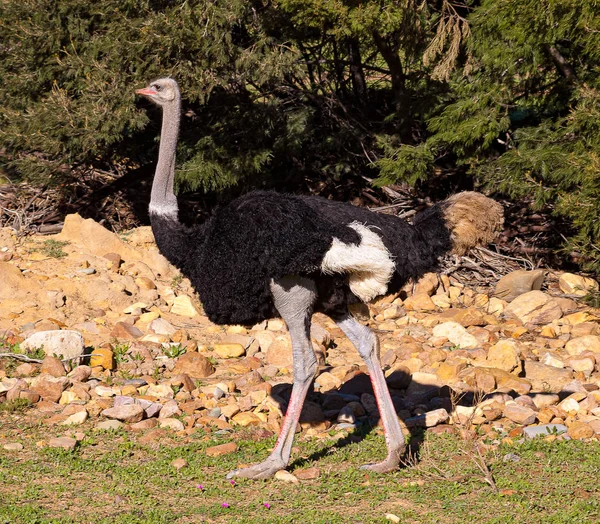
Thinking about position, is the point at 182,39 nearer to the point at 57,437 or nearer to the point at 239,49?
the point at 239,49

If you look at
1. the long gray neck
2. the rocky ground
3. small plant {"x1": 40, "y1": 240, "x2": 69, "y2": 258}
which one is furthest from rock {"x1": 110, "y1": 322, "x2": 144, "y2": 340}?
the long gray neck

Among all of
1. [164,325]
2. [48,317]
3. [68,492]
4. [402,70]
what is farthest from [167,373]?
[402,70]

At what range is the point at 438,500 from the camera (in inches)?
192

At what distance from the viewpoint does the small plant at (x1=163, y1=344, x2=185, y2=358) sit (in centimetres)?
735

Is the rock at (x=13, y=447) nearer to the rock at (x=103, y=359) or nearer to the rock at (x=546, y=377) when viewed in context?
the rock at (x=103, y=359)

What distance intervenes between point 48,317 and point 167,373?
1429 millimetres

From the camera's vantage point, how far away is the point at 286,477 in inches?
202

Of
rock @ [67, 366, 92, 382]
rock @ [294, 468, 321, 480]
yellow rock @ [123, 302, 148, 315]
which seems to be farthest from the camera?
yellow rock @ [123, 302, 148, 315]

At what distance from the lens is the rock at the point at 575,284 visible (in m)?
9.17

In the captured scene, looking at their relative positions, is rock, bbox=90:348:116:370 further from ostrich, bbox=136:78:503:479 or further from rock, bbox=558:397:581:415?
rock, bbox=558:397:581:415

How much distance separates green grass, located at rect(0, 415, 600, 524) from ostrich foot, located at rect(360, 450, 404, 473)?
0.04 meters

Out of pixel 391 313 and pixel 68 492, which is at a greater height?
pixel 68 492

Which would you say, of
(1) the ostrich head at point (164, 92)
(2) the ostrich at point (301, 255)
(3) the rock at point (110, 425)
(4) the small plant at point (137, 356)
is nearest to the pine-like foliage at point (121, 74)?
(4) the small plant at point (137, 356)

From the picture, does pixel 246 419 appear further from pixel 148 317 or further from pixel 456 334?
pixel 456 334
